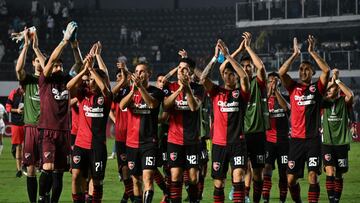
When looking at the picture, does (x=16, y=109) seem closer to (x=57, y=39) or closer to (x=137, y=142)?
(x=137, y=142)

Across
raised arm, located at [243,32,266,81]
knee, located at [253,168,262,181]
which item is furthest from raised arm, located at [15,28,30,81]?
knee, located at [253,168,262,181]

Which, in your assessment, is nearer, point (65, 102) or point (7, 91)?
point (65, 102)

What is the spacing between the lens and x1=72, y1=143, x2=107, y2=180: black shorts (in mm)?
15461

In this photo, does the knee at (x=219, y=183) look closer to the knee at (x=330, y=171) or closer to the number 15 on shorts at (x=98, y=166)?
the number 15 on shorts at (x=98, y=166)

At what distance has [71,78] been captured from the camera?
52.9 feet

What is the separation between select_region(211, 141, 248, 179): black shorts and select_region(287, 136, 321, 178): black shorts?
1.17 m

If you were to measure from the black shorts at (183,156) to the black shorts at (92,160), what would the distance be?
1.13 m

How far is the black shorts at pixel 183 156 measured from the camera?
1596 cm

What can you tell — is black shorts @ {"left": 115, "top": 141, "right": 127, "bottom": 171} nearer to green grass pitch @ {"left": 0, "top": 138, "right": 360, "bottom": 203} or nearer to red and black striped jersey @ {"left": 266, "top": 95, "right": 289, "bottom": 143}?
green grass pitch @ {"left": 0, "top": 138, "right": 360, "bottom": 203}

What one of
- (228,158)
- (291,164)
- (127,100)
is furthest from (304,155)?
(127,100)

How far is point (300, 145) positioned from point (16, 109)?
10888mm

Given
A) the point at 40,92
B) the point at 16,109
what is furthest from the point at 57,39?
the point at 40,92

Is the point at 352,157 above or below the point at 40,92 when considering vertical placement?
below

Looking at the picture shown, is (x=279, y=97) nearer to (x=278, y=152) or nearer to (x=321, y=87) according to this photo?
(x=278, y=152)
